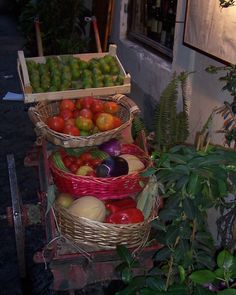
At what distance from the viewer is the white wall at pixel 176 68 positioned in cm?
393

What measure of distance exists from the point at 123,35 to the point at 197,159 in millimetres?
5352

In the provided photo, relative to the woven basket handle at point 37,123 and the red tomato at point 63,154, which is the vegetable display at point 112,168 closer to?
the red tomato at point 63,154

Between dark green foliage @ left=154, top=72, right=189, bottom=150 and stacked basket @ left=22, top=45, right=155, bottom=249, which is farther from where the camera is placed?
dark green foliage @ left=154, top=72, right=189, bottom=150

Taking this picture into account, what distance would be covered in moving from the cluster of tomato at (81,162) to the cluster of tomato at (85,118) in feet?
0.49

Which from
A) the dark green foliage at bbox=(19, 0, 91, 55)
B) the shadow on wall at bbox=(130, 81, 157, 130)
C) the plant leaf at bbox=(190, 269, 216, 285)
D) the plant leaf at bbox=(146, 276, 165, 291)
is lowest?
the shadow on wall at bbox=(130, 81, 157, 130)

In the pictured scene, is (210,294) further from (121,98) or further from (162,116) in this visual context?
(162,116)

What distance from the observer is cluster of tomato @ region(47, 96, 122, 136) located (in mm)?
2898

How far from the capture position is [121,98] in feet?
11.0

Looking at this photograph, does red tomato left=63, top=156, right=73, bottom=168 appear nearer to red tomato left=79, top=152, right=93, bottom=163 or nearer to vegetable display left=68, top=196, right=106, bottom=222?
red tomato left=79, top=152, right=93, bottom=163

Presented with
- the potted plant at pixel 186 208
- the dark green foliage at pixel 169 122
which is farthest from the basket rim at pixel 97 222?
the dark green foliage at pixel 169 122

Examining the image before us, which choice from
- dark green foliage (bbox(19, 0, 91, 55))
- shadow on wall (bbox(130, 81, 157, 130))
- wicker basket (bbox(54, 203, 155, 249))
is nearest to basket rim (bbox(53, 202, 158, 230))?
wicker basket (bbox(54, 203, 155, 249))

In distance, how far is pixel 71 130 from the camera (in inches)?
112

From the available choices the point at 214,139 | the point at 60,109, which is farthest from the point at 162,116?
the point at 60,109

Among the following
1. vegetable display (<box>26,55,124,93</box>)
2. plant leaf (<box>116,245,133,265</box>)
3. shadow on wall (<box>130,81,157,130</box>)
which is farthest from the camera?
shadow on wall (<box>130,81,157,130</box>)
